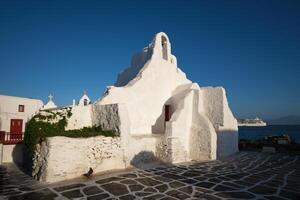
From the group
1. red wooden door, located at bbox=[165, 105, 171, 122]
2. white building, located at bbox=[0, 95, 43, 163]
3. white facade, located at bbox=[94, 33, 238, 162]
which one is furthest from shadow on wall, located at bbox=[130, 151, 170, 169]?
white building, located at bbox=[0, 95, 43, 163]

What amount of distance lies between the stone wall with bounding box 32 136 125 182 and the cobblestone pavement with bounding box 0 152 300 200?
0.56 m

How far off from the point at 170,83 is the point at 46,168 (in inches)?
425

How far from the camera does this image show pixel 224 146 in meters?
15.0

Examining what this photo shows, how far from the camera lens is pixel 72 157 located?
30.8 feet

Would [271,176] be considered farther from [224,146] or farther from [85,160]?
[85,160]

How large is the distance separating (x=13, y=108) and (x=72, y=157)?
11658mm

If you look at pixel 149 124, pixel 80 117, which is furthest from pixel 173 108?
pixel 80 117

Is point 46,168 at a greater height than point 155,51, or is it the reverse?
point 155,51

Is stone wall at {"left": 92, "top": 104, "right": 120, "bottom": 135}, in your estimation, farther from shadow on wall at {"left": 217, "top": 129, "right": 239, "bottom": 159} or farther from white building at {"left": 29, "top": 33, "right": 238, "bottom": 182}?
shadow on wall at {"left": 217, "top": 129, "right": 239, "bottom": 159}

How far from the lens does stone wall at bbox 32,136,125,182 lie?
8.86m

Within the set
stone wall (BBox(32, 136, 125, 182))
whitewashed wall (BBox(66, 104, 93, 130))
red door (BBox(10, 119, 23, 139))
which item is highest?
whitewashed wall (BBox(66, 104, 93, 130))

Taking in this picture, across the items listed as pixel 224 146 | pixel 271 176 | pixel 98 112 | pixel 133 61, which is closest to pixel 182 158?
pixel 224 146

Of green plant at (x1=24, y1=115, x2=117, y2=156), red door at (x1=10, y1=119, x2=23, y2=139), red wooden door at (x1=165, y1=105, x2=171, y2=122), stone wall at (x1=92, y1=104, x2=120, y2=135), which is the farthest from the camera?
red door at (x1=10, y1=119, x2=23, y2=139)

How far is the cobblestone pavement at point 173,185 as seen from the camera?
7.29 meters
